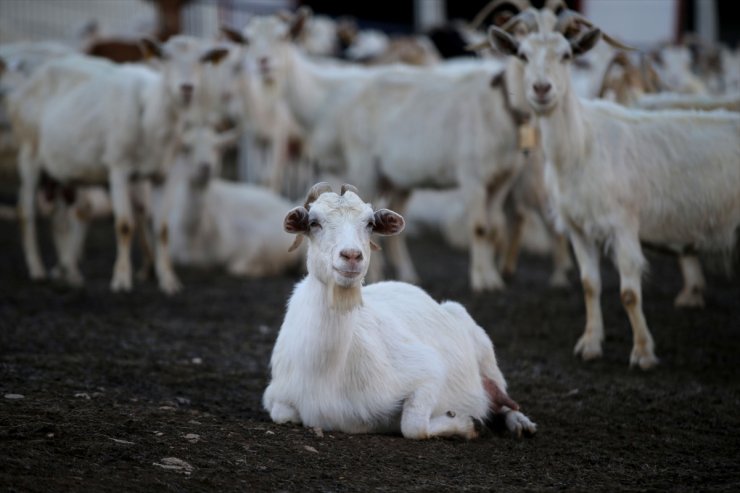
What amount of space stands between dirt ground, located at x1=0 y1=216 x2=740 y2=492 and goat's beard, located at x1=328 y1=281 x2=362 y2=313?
567mm

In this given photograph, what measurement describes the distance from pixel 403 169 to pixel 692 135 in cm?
361

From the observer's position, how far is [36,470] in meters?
3.94

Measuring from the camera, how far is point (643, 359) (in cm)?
680

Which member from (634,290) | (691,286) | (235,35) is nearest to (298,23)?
(235,35)

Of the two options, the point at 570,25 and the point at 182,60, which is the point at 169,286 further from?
the point at 570,25

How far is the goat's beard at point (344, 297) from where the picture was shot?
185 inches

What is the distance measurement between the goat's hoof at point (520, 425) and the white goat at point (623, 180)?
182cm

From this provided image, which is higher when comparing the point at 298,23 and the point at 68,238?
the point at 298,23

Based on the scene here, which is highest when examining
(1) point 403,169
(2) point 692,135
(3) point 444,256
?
(2) point 692,135

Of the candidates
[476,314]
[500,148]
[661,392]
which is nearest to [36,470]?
[661,392]

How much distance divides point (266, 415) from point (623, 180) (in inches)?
113

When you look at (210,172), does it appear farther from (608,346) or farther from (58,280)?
(608,346)

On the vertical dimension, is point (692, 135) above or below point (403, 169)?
above

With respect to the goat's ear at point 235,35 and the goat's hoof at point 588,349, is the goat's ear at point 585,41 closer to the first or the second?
the goat's hoof at point 588,349
